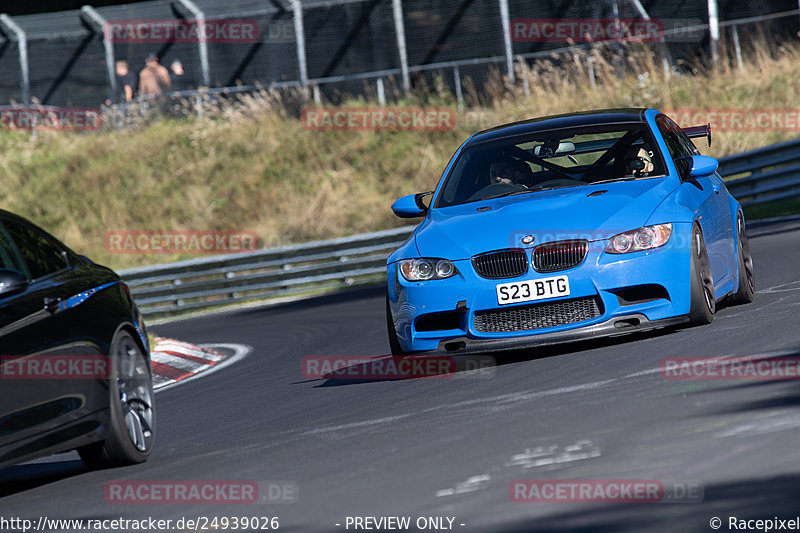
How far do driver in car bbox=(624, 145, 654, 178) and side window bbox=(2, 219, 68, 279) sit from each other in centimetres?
409

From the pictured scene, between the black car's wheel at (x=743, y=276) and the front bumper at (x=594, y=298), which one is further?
the black car's wheel at (x=743, y=276)

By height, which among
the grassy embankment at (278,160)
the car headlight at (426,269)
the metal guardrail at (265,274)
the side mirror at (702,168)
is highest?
the side mirror at (702,168)

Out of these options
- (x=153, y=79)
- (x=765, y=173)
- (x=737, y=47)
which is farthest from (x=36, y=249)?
(x=153, y=79)

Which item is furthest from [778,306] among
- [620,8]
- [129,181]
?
[129,181]

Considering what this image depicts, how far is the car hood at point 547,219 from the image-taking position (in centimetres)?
810

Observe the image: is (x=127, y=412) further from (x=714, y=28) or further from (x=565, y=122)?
(x=714, y=28)

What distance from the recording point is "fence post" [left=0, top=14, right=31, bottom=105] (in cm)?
2814

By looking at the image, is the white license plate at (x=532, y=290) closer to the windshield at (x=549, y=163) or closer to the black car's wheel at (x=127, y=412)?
the windshield at (x=549, y=163)

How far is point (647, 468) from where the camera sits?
486 centimetres

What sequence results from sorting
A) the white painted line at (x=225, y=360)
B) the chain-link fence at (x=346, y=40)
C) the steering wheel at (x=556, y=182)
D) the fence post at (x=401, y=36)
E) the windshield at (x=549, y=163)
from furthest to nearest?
the fence post at (x=401, y=36) < the chain-link fence at (x=346, y=40) < the white painted line at (x=225, y=360) < the windshield at (x=549, y=163) < the steering wheel at (x=556, y=182)

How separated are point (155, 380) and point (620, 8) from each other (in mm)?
16354

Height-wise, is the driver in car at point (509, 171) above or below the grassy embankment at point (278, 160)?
above

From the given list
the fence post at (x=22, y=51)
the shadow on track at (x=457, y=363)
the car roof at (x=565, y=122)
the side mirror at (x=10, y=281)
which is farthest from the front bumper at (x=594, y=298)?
the fence post at (x=22, y=51)

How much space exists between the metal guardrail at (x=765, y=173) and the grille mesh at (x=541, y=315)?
471 inches
